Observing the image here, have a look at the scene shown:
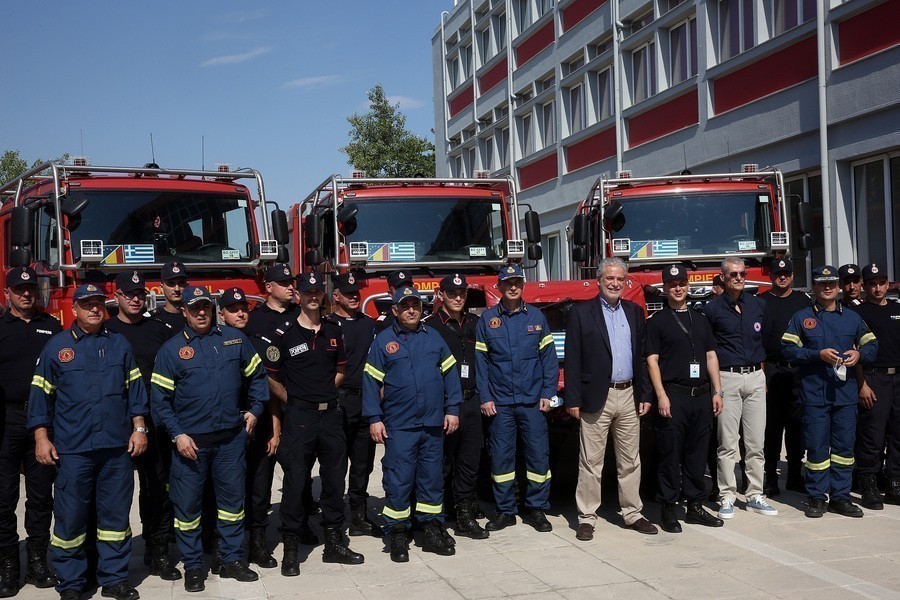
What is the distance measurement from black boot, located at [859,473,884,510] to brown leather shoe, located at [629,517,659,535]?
2.01 metres

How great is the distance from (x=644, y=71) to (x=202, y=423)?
17570mm

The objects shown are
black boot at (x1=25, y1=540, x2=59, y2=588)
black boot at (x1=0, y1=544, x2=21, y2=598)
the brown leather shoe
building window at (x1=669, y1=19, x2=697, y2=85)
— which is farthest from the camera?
building window at (x1=669, y1=19, x2=697, y2=85)

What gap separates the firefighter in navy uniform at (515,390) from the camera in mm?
7613

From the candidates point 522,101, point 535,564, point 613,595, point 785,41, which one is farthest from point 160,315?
point 522,101

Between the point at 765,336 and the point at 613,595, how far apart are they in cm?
354

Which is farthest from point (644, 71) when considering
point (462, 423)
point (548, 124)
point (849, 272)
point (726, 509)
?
point (462, 423)

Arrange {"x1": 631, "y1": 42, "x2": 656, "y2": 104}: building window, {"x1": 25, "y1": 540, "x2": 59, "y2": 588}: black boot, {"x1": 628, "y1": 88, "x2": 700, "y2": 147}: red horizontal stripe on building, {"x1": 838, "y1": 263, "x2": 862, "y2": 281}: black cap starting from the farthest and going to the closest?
1. {"x1": 631, "y1": 42, "x2": 656, "y2": 104}: building window
2. {"x1": 628, "y1": 88, "x2": 700, "y2": 147}: red horizontal stripe on building
3. {"x1": 838, "y1": 263, "x2": 862, "y2": 281}: black cap
4. {"x1": 25, "y1": 540, "x2": 59, "y2": 588}: black boot

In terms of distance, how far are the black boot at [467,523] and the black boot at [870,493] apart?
3275mm

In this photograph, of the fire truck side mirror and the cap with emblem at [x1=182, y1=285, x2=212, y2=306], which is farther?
the fire truck side mirror

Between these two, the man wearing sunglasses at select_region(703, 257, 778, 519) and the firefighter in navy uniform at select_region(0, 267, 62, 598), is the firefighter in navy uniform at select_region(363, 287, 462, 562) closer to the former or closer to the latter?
the firefighter in navy uniform at select_region(0, 267, 62, 598)

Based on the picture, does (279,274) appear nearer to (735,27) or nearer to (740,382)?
(740,382)

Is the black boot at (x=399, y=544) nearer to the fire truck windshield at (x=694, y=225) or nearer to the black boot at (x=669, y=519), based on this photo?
the black boot at (x=669, y=519)

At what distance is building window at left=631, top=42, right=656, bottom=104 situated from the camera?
21.3m

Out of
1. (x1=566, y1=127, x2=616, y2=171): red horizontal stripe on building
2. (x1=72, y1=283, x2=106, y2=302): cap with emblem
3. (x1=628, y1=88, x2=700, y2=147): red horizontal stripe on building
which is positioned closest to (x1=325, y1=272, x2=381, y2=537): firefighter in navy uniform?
(x1=72, y1=283, x2=106, y2=302): cap with emblem
